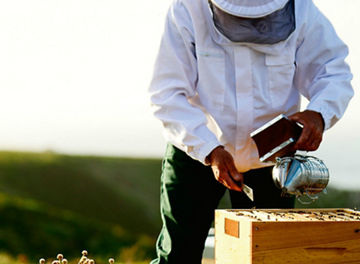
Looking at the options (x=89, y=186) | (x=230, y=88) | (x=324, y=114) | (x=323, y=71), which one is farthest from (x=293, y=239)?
(x=89, y=186)

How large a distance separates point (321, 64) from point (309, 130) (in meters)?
A: 0.48

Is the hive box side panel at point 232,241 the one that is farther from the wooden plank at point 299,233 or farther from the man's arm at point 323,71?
the man's arm at point 323,71

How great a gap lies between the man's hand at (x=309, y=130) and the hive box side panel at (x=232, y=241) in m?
0.46

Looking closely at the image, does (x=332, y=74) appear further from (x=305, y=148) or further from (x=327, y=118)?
(x=305, y=148)

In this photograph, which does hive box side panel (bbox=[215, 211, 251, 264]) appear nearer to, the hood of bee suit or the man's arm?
the man's arm

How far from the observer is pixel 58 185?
9062 millimetres

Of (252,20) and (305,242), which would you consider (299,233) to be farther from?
(252,20)

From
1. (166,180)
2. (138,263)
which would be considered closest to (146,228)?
(138,263)

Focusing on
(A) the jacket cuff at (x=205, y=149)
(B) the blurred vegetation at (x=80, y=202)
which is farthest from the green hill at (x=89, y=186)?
(A) the jacket cuff at (x=205, y=149)

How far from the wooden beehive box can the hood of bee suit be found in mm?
851

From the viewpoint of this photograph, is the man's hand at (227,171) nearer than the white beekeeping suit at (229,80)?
Yes

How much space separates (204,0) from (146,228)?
6231 mm

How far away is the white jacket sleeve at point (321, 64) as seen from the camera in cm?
297

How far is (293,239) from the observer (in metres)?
2.29
